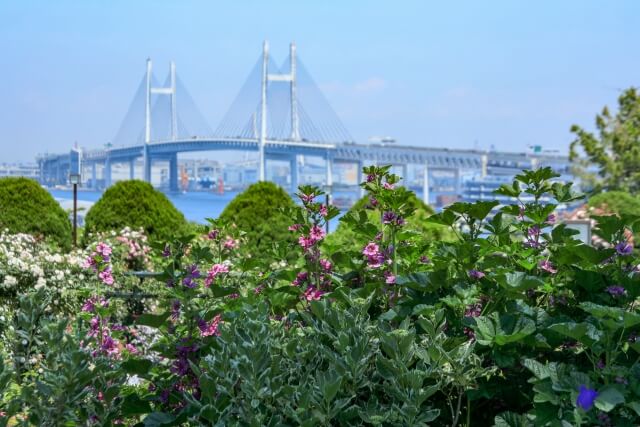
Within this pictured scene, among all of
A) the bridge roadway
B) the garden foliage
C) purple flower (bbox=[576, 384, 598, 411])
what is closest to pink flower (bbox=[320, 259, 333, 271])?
the garden foliage

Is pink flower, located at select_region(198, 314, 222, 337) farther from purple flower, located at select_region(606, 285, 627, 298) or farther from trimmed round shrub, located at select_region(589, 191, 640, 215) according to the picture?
trimmed round shrub, located at select_region(589, 191, 640, 215)

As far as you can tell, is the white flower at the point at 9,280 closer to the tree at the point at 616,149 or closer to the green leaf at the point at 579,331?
the green leaf at the point at 579,331

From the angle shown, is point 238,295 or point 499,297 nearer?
point 499,297

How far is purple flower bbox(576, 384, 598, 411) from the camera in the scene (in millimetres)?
1679

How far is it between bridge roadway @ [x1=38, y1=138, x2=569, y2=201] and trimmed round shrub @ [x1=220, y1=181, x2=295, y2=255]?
27.7m

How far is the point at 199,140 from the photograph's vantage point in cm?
3647

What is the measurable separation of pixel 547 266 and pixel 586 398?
2.73ft

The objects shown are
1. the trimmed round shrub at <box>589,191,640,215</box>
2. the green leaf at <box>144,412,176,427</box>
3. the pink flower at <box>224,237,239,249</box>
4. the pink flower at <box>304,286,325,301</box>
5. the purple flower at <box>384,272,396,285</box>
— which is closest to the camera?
the green leaf at <box>144,412,176,427</box>

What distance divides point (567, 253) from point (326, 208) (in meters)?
0.81

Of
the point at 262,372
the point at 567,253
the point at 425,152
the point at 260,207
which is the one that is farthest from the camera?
the point at 425,152

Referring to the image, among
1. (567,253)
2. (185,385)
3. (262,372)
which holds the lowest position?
(185,385)

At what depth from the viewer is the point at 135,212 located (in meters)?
8.52

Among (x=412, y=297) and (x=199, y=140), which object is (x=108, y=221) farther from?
(x=199, y=140)

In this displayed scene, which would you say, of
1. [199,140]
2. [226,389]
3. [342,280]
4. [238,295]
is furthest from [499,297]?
[199,140]
